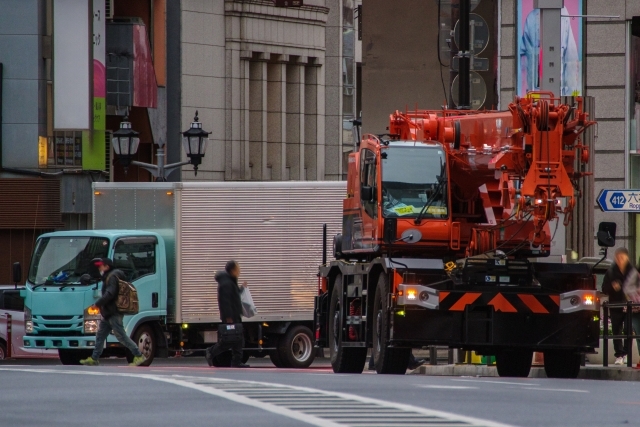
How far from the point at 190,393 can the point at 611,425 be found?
3.93m

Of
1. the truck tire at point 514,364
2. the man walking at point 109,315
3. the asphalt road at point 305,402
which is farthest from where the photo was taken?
the man walking at point 109,315

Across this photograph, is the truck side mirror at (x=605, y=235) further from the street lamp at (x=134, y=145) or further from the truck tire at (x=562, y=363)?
the street lamp at (x=134, y=145)

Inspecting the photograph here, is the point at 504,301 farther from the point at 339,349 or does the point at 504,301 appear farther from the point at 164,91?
the point at 164,91

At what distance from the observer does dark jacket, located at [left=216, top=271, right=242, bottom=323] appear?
25250 millimetres

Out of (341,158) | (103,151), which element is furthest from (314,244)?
Answer: (341,158)

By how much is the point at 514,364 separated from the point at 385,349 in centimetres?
328

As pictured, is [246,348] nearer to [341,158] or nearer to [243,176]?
[243,176]

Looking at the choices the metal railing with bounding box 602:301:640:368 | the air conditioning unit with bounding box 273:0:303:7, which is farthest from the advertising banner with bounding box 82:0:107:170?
the metal railing with bounding box 602:301:640:368

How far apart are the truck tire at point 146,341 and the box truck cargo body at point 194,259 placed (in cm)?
2

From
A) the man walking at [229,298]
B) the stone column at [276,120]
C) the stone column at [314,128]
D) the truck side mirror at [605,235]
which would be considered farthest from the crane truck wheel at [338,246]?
the stone column at [314,128]

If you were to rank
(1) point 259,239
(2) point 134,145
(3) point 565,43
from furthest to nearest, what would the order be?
(2) point 134,145 → (3) point 565,43 → (1) point 259,239

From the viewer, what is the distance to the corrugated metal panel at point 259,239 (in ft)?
96.0

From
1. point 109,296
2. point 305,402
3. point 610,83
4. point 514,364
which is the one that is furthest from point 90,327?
point 305,402

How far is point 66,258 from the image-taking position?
2831 centimetres
